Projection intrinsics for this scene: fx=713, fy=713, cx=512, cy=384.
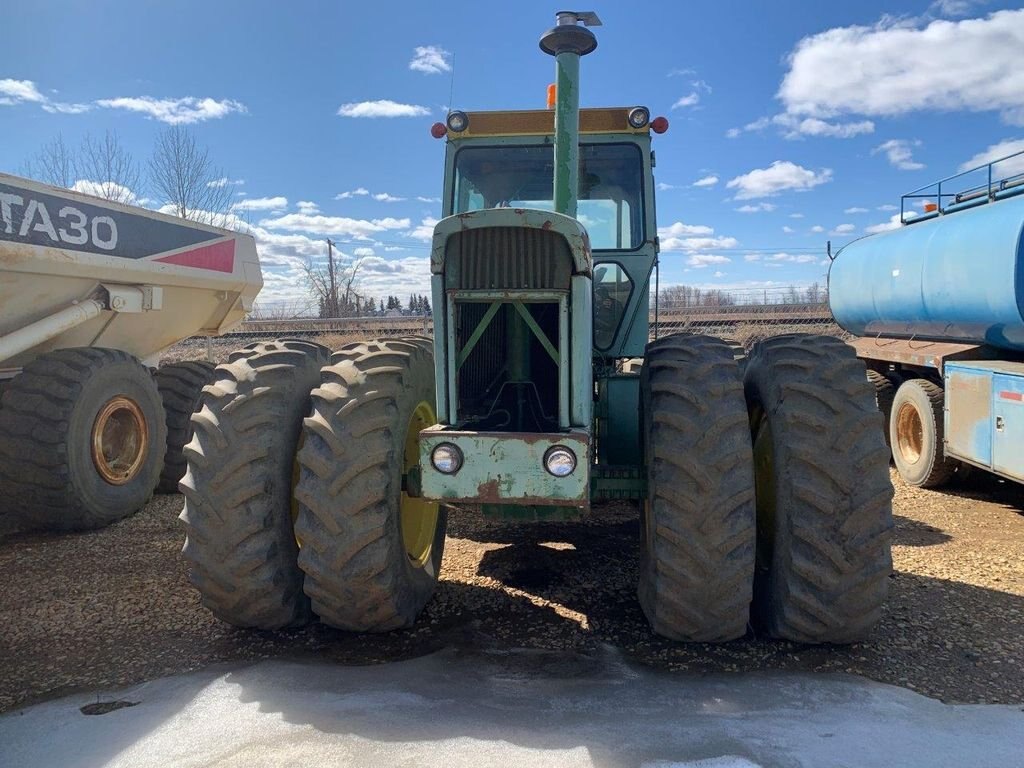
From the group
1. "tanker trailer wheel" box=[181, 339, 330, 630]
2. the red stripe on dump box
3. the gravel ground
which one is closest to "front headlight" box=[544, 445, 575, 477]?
the gravel ground

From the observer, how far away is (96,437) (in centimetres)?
582

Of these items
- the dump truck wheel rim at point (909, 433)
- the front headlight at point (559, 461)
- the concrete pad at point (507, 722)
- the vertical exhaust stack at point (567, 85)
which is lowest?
the concrete pad at point (507, 722)

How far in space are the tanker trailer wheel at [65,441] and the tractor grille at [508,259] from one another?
386 cm

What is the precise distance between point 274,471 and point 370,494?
57 centimetres

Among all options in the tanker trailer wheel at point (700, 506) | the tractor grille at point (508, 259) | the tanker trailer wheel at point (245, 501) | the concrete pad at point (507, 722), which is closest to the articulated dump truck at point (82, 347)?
the tanker trailer wheel at point (245, 501)

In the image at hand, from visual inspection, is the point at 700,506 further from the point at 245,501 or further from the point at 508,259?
the point at 245,501

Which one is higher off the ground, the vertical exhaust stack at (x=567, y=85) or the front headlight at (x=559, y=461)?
Result: the vertical exhaust stack at (x=567, y=85)

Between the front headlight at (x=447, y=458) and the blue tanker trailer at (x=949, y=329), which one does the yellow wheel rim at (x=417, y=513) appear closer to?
the front headlight at (x=447, y=458)

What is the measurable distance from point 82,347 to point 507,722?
17.0 ft

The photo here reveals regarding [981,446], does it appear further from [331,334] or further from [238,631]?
[331,334]

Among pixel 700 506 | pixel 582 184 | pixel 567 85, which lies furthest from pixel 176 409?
pixel 700 506

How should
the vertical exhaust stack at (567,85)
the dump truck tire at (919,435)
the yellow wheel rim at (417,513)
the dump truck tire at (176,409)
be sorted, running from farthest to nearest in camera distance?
the dump truck tire at (919,435) → the dump truck tire at (176,409) → the yellow wheel rim at (417,513) → the vertical exhaust stack at (567,85)

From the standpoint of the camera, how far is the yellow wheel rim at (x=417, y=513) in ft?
12.8

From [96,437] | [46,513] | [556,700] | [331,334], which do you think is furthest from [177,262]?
[331,334]
